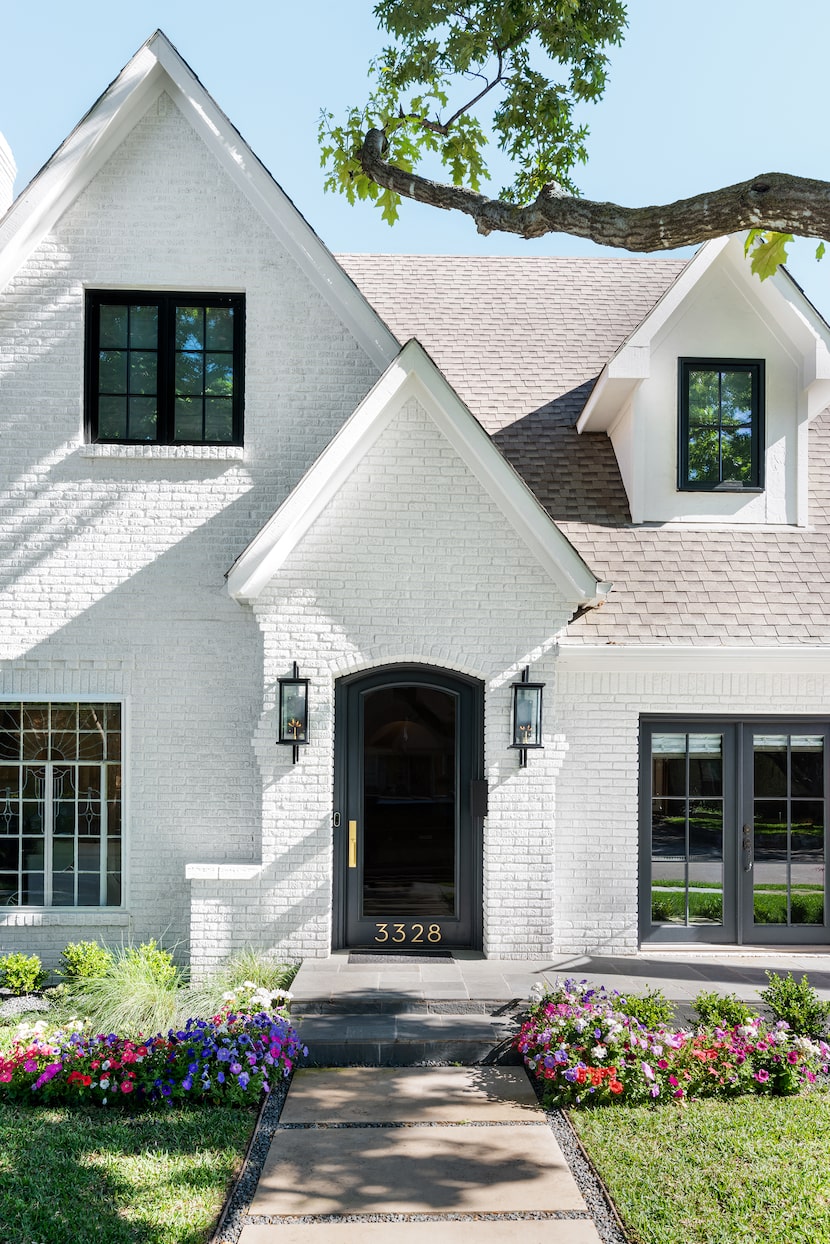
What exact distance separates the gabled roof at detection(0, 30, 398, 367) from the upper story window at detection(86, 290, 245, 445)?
814mm

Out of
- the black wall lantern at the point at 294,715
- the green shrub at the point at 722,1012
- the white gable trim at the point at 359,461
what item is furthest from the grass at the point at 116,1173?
the white gable trim at the point at 359,461

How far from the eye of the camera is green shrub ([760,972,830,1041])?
6.73m

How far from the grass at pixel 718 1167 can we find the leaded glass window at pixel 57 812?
5.27 meters

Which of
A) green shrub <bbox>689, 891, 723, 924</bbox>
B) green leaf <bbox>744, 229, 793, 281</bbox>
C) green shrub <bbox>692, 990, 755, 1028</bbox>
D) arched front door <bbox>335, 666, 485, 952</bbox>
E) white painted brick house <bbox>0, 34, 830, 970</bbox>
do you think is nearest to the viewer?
green leaf <bbox>744, 229, 793, 281</bbox>

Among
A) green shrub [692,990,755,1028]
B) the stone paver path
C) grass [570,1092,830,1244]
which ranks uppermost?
green shrub [692,990,755,1028]

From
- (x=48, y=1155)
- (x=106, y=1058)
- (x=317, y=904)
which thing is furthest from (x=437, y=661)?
(x=48, y=1155)

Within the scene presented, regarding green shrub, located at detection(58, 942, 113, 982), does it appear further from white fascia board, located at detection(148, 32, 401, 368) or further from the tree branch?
the tree branch

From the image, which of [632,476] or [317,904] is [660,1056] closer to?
[317,904]

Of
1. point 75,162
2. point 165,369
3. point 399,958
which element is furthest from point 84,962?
point 75,162

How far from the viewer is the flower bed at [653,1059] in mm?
6172

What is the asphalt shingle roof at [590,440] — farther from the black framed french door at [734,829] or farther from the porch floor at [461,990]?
the porch floor at [461,990]

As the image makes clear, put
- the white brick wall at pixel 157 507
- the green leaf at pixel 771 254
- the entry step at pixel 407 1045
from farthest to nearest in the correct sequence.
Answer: the white brick wall at pixel 157 507 → the entry step at pixel 407 1045 → the green leaf at pixel 771 254

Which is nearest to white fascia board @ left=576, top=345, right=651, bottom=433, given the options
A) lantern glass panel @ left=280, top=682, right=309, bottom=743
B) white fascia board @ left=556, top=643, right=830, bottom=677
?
white fascia board @ left=556, top=643, right=830, bottom=677

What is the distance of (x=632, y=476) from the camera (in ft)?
32.4
